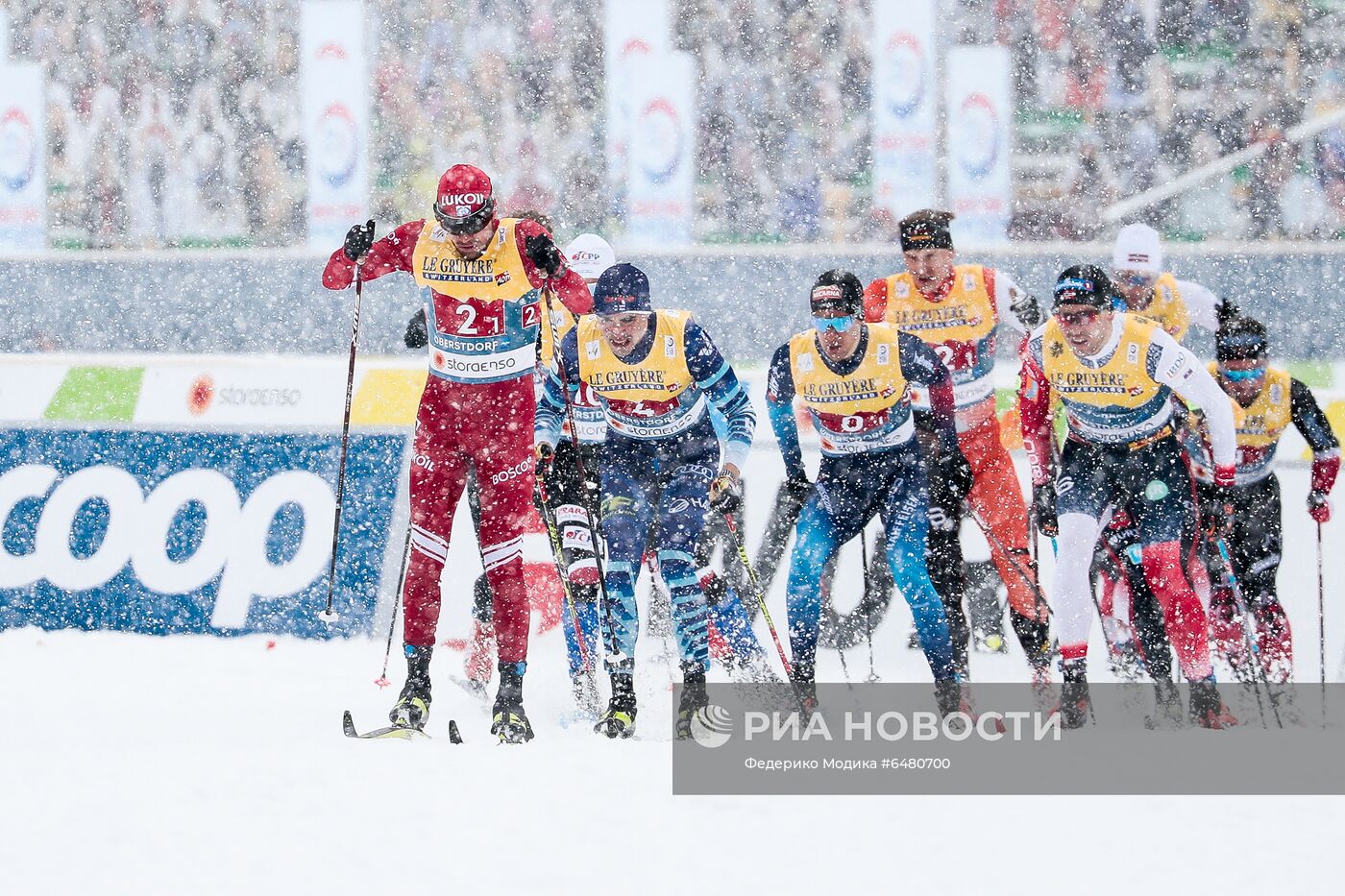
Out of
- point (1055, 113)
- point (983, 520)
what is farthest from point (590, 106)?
point (983, 520)

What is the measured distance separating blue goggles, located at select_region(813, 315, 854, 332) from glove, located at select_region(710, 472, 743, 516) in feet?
2.25

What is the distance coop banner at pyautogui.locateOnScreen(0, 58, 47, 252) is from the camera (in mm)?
12406

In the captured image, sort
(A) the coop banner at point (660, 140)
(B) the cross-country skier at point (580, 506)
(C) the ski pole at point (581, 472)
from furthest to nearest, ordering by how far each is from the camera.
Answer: (A) the coop banner at point (660, 140) < (B) the cross-country skier at point (580, 506) < (C) the ski pole at point (581, 472)

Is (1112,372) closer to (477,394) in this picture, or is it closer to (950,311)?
(950,311)

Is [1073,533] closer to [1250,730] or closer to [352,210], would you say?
[1250,730]

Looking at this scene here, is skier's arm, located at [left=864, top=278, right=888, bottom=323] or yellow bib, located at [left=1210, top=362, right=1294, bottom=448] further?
yellow bib, located at [left=1210, top=362, right=1294, bottom=448]

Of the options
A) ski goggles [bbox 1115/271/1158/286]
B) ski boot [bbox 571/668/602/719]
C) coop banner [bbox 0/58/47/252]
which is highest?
coop banner [bbox 0/58/47/252]

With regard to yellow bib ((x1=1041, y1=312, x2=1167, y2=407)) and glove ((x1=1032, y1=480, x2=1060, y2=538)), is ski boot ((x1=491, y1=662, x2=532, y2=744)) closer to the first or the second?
glove ((x1=1032, y1=480, x2=1060, y2=538))

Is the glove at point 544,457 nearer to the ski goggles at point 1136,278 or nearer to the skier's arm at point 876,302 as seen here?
the skier's arm at point 876,302

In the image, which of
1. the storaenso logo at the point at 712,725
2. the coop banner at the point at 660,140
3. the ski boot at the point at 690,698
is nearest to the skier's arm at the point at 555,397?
the ski boot at the point at 690,698

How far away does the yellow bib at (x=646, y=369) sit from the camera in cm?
616

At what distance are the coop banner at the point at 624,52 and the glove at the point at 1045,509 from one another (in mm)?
6420

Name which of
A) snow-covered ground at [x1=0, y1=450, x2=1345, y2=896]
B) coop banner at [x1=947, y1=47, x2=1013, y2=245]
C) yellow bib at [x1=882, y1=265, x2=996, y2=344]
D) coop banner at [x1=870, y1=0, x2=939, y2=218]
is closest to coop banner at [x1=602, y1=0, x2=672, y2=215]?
coop banner at [x1=870, y1=0, x2=939, y2=218]

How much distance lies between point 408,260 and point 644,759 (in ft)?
6.80
